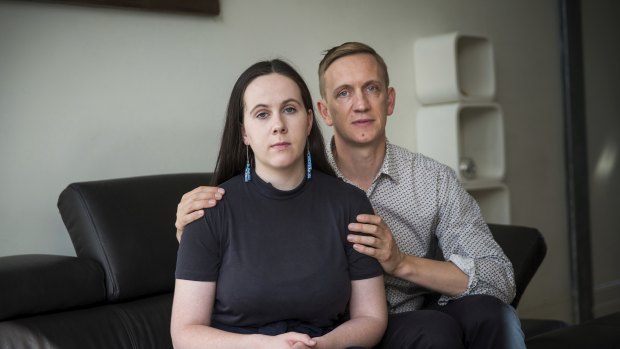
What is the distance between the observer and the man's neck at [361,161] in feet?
7.02

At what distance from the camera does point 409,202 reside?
212cm

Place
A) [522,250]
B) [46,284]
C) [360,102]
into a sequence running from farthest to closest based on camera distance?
[522,250]
[360,102]
[46,284]

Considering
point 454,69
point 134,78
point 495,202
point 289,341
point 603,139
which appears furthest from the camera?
point 603,139

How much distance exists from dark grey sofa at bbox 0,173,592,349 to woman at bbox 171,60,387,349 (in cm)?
40

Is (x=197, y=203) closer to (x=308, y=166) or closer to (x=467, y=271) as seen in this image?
(x=308, y=166)

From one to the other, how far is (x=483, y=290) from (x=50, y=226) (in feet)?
4.20

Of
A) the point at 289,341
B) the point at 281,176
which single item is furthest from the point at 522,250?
the point at 289,341

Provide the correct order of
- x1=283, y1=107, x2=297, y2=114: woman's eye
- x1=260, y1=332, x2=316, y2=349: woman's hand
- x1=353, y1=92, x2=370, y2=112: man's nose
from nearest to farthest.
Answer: x1=260, y1=332, x2=316, y2=349: woman's hand → x1=283, y1=107, x2=297, y2=114: woman's eye → x1=353, y1=92, x2=370, y2=112: man's nose

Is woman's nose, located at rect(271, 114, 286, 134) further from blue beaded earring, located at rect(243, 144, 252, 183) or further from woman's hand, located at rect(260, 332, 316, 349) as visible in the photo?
woman's hand, located at rect(260, 332, 316, 349)

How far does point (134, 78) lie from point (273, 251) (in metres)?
1.09

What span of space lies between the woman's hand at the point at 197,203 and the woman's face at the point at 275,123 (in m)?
0.12

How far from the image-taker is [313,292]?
1.64 metres

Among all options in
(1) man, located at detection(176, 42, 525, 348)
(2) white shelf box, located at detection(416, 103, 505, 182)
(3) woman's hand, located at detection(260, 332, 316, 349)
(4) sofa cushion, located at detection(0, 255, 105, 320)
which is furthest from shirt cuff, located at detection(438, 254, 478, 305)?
(2) white shelf box, located at detection(416, 103, 505, 182)

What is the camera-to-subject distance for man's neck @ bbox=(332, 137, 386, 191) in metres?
2.14
